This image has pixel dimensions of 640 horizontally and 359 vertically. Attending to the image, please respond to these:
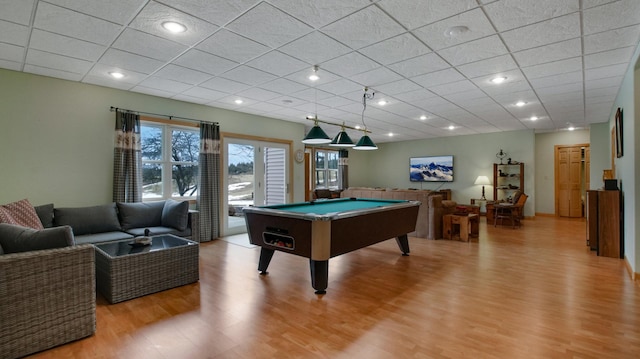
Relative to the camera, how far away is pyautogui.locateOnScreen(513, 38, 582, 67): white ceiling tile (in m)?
3.11

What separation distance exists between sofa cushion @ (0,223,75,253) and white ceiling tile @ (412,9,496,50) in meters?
3.43

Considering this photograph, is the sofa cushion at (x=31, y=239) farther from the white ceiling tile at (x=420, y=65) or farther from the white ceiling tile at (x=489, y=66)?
the white ceiling tile at (x=489, y=66)

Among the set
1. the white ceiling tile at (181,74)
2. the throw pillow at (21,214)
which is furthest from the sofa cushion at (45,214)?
the white ceiling tile at (181,74)

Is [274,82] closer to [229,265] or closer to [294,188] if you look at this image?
[229,265]

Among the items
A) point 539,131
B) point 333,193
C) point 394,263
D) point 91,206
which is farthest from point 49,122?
point 539,131

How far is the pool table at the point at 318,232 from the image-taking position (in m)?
3.08

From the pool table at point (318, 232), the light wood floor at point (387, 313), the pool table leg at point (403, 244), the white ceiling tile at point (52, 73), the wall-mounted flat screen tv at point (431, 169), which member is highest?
the white ceiling tile at point (52, 73)

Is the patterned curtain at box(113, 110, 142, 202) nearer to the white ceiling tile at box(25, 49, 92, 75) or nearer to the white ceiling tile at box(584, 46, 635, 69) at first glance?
the white ceiling tile at box(25, 49, 92, 75)

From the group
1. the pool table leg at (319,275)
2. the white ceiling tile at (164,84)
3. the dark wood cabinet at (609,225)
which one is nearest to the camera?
the pool table leg at (319,275)

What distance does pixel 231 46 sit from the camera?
3189mm

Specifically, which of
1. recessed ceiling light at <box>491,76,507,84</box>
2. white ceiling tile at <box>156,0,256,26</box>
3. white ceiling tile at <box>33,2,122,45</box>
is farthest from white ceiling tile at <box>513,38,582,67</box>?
white ceiling tile at <box>33,2,122,45</box>

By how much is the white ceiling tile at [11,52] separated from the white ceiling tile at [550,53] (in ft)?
17.4

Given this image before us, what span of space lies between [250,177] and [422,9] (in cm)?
499

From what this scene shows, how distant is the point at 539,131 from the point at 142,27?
32.6 feet
